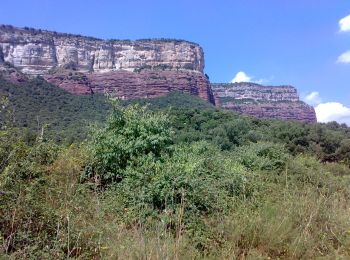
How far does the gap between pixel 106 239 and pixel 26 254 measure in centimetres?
70

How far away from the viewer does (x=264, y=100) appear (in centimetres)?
12088

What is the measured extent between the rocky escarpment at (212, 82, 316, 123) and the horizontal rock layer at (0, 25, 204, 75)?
41.7ft

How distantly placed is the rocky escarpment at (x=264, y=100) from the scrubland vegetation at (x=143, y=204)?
349ft

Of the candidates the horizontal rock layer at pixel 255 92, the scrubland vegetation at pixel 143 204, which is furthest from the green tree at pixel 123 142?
the horizontal rock layer at pixel 255 92

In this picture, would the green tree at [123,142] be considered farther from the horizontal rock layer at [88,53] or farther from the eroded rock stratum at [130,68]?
the horizontal rock layer at [88,53]

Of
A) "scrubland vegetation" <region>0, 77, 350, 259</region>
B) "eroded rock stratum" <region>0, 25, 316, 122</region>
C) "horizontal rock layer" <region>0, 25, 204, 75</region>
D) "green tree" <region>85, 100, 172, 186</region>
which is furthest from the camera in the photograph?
"horizontal rock layer" <region>0, 25, 204, 75</region>

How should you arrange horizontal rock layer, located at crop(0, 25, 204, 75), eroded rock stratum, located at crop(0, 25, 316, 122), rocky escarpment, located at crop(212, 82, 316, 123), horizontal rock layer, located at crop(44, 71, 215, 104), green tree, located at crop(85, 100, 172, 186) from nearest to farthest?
green tree, located at crop(85, 100, 172, 186) < horizontal rock layer, located at crop(44, 71, 215, 104) < eroded rock stratum, located at crop(0, 25, 316, 122) < horizontal rock layer, located at crop(0, 25, 204, 75) < rocky escarpment, located at crop(212, 82, 316, 123)

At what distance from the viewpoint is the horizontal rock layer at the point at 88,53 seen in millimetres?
96125

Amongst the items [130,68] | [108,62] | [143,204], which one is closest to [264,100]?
[130,68]

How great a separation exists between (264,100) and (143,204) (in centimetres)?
11993

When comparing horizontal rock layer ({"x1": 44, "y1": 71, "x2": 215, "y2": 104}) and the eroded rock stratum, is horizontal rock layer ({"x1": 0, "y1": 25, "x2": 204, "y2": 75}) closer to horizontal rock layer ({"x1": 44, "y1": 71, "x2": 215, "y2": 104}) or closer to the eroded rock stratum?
the eroded rock stratum

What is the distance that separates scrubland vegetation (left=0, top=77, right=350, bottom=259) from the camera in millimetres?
3346

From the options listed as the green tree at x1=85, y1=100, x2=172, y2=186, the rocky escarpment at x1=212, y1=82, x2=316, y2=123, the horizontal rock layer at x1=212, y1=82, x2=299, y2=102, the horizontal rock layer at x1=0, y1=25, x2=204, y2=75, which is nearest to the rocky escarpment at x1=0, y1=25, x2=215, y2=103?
the horizontal rock layer at x1=0, y1=25, x2=204, y2=75

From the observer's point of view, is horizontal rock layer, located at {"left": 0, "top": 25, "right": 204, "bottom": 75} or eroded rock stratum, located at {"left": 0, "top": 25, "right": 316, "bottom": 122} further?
horizontal rock layer, located at {"left": 0, "top": 25, "right": 204, "bottom": 75}
